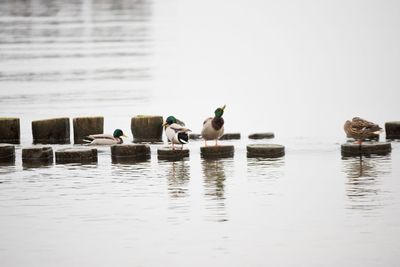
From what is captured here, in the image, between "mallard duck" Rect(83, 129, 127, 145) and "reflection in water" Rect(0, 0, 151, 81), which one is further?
"reflection in water" Rect(0, 0, 151, 81)

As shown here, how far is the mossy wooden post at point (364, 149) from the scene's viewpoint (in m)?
18.7

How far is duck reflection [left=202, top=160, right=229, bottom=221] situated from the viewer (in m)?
13.4

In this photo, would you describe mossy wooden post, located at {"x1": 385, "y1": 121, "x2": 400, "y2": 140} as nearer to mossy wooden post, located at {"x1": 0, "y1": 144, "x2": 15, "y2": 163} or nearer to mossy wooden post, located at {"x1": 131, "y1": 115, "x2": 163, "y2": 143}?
mossy wooden post, located at {"x1": 131, "y1": 115, "x2": 163, "y2": 143}

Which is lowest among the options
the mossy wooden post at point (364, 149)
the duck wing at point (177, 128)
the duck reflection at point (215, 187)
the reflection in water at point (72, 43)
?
the duck reflection at point (215, 187)

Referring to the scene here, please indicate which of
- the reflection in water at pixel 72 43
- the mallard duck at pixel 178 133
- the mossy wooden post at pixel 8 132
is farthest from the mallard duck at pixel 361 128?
the reflection in water at pixel 72 43

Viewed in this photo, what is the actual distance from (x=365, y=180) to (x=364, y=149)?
3087 mm

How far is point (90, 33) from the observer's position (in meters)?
75.9

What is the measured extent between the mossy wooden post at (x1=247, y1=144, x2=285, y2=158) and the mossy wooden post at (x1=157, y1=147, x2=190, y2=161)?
1.43m

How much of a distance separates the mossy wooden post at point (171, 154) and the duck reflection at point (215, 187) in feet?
2.11

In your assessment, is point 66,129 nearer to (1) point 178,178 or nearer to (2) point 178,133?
(2) point 178,133

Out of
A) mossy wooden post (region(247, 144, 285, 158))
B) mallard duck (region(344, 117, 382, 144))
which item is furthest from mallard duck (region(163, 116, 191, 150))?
mallard duck (region(344, 117, 382, 144))

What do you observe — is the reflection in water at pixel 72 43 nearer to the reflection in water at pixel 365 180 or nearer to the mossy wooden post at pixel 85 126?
the mossy wooden post at pixel 85 126

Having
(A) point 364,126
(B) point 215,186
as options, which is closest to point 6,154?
(B) point 215,186

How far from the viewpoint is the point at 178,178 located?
16547mm
